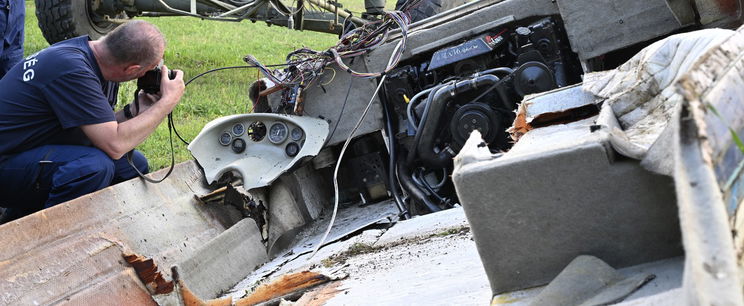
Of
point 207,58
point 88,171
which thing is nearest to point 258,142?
point 88,171

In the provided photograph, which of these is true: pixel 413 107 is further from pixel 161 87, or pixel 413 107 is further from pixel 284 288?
pixel 284 288

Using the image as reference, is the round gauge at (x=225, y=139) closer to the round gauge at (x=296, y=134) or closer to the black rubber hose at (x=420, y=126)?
the round gauge at (x=296, y=134)

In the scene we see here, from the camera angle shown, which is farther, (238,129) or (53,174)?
(238,129)

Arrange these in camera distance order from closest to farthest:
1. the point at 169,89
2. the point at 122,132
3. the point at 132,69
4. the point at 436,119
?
1. the point at 122,132
2. the point at 132,69
3. the point at 169,89
4. the point at 436,119

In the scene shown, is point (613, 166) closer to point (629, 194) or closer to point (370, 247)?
point (629, 194)

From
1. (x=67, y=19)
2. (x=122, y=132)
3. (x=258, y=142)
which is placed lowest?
(x=258, y=142)

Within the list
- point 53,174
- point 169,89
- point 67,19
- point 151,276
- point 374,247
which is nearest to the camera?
point 151,276

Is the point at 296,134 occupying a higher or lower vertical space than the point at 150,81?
lower

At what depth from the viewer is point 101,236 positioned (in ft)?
13.4

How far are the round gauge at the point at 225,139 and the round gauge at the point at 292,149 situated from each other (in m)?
0.36

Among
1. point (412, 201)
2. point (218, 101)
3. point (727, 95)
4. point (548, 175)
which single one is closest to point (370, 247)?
point (412, 201)

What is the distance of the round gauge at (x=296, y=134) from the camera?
570 centimetres

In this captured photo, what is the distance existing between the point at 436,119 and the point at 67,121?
2.03 m

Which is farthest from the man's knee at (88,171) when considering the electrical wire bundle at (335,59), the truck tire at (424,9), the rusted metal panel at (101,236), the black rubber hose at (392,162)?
the truck tire at (424,9)
